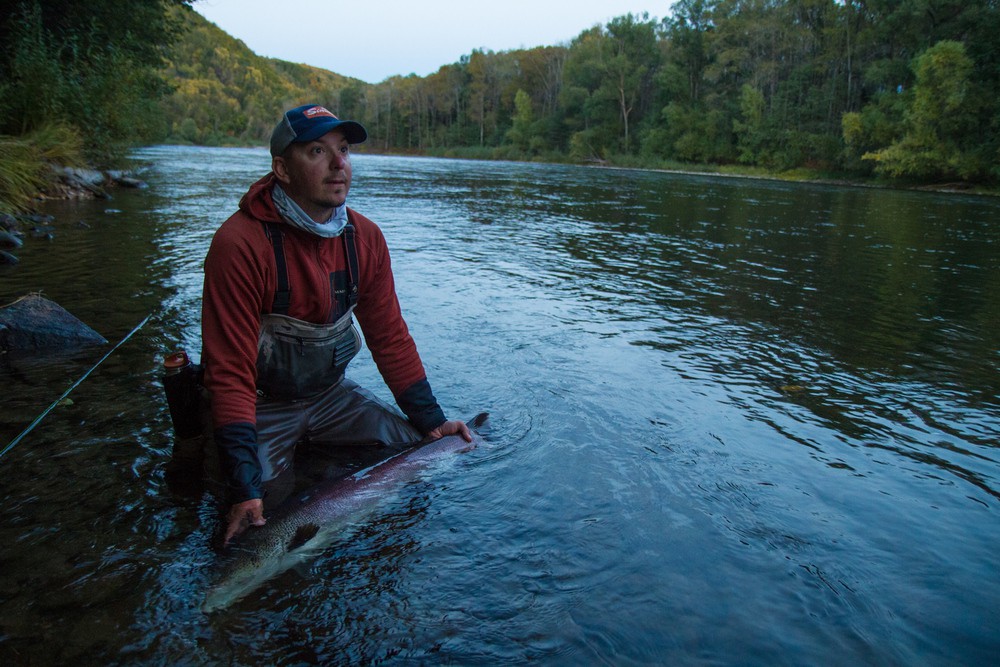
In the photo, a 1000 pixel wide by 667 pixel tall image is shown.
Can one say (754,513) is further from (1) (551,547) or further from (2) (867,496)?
(1) (551,547)

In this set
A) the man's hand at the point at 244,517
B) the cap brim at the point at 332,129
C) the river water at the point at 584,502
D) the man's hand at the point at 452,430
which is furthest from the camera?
the man's hand at the point at 452,430

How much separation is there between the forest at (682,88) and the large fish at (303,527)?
14.4 m

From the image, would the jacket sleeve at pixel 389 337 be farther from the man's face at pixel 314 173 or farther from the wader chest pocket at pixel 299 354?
the man's face at pixel 314 173

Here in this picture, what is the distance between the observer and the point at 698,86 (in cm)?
6769

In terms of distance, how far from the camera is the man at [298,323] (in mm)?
2904

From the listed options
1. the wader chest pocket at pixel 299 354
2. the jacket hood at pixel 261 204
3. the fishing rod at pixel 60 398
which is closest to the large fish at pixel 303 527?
the wader chest pocket at pixel 299 354

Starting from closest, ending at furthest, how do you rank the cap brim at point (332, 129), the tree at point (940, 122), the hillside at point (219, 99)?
the cap brim at point (332, 129)
the tree at point (940, 122)
the hillside at point (219, 99)

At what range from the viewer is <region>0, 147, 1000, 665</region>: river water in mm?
2510

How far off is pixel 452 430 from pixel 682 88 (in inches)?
2759

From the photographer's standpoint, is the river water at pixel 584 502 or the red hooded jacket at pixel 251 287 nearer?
the river water at pixel 584 502

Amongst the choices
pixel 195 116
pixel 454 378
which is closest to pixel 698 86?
pixel 454 378

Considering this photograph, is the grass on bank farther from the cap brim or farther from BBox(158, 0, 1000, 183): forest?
BBox(158, 0, 1000, 183): forest

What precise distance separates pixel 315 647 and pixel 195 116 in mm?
139862

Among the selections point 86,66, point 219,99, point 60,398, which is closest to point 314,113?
point 60,398
